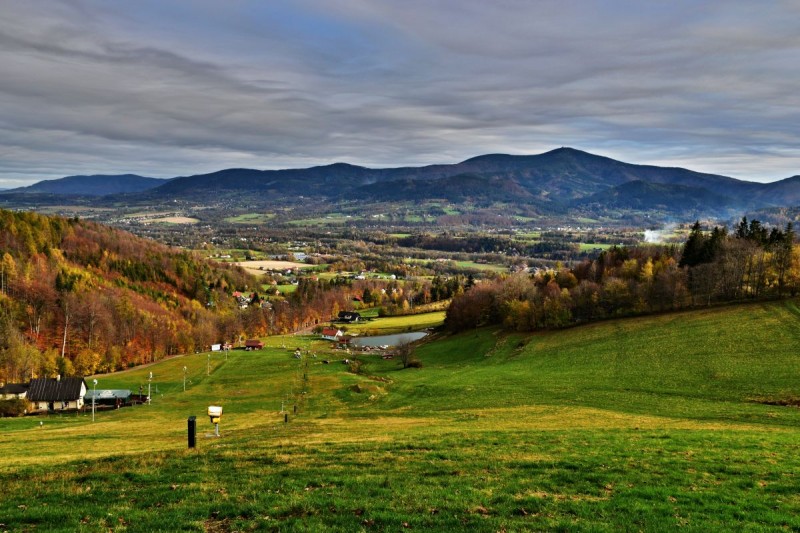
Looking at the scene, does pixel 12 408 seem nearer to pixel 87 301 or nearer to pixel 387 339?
pixel 87 301

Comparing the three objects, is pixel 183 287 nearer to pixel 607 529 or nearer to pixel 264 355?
pixel 264 355

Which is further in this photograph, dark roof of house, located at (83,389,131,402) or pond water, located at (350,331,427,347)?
pond water, located at (350,331,427,347)

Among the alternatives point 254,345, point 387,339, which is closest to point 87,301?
point 254,345

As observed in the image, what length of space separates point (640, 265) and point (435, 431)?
83.6 meters

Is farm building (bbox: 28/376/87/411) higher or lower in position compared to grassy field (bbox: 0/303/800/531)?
lower

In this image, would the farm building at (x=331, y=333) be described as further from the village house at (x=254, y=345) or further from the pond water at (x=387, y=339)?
the village house at (x=254, y=345)

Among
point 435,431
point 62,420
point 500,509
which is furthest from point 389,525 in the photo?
point 62,420

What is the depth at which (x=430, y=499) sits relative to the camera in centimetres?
1589

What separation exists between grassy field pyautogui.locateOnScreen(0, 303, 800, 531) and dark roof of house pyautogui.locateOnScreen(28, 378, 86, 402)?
40.8 ft

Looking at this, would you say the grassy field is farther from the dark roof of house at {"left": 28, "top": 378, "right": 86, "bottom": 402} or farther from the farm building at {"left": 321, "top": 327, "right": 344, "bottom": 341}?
the farm building at {"left": 321, "top": 327, "right": 344, "bottom": 341}

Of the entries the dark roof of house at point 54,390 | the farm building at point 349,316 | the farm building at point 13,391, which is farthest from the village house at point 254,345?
the farm building at point 349,316

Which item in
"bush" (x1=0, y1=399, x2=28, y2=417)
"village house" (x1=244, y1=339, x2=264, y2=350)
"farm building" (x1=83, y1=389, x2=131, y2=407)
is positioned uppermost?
"bush" (x1=0, y1=399, x2=28, y2=417)

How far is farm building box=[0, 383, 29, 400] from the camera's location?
226 ft

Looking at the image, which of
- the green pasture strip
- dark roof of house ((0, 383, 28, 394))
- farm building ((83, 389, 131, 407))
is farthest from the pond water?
dark roof of house ((0, 383, 28, 394))
